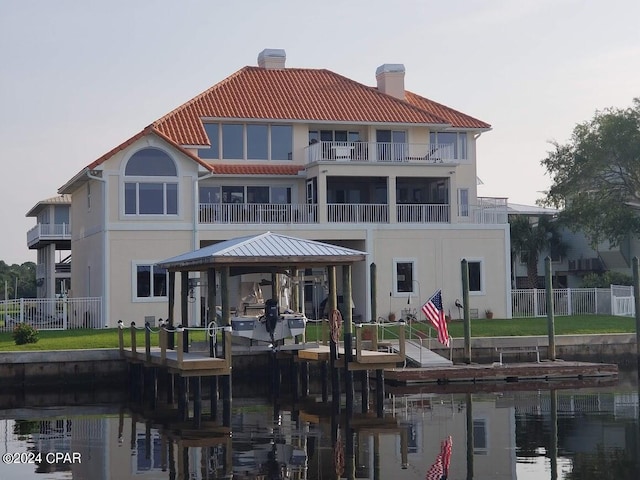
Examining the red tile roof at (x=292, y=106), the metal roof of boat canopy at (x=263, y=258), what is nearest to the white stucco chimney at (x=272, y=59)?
the red tile roof at (x=292, y=106)

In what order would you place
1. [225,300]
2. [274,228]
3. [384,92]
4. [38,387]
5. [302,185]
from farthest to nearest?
[384,92] → [302,185] → [274,228] → [38,387] → [225,300]

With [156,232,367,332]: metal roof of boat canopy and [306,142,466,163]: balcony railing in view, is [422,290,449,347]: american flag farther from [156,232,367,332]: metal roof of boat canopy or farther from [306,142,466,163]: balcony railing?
[306,142,466,163]: balcony railing

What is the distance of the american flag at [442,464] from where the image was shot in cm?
2102

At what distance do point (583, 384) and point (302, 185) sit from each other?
60.6 feet

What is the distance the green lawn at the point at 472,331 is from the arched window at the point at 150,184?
5.40 metres

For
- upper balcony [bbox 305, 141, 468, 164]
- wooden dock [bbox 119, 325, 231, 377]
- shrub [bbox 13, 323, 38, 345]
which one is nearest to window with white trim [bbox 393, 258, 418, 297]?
→ upper balcony [bbox 305, 141, 468, 164]

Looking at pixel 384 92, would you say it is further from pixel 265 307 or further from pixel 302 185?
pixel 265 307

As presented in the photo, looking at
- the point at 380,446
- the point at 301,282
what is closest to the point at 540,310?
the point at 301,282

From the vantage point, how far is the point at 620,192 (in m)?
61.8

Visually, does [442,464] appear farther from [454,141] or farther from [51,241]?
[51,241]

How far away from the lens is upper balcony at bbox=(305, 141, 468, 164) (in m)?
48.9

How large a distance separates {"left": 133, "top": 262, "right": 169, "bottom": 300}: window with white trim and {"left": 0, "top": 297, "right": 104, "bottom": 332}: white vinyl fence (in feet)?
5.13

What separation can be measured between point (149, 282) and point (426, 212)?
1265 cm

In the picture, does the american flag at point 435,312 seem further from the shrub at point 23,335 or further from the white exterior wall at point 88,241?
the white exterior wall at point 88,241
